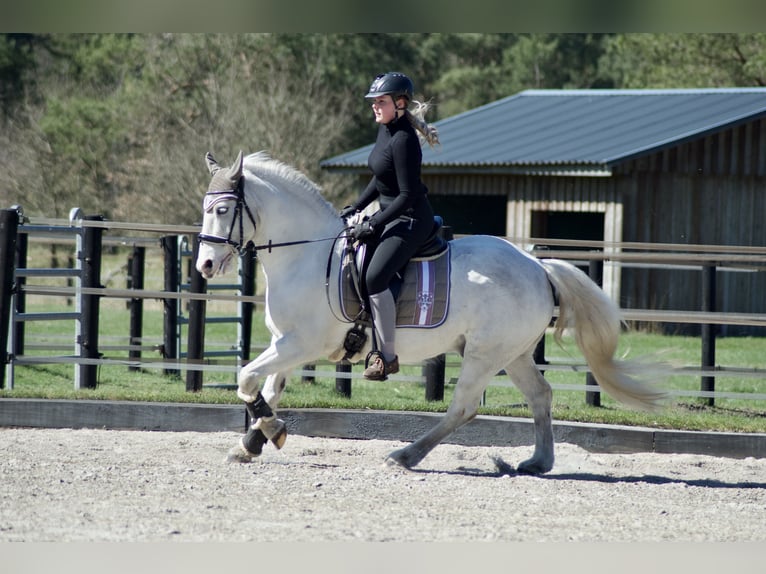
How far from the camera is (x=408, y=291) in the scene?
280 inches

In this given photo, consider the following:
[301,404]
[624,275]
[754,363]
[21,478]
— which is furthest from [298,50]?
[21,478]

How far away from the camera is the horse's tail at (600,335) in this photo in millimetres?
7539

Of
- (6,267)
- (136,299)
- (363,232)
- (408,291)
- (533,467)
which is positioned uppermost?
(363,232)

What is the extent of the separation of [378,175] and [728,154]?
1452cm

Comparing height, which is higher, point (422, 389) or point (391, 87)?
point (391, 87)

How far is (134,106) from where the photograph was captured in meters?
33.7

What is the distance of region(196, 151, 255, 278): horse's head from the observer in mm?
6773

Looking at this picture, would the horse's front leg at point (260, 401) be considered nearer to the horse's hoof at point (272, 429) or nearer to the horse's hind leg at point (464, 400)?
the horse's hoof at point (272, 429)

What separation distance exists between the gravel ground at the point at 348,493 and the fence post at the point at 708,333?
239 cm

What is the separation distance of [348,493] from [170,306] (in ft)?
21.3

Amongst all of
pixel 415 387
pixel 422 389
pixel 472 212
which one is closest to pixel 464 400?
pixel 422 389

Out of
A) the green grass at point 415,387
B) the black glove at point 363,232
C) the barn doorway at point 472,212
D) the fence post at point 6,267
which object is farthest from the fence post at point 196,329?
the barn doorway at point 472,212

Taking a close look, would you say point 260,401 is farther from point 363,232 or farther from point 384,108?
point 384,108

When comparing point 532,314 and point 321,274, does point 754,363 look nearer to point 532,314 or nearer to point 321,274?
point 532,314
